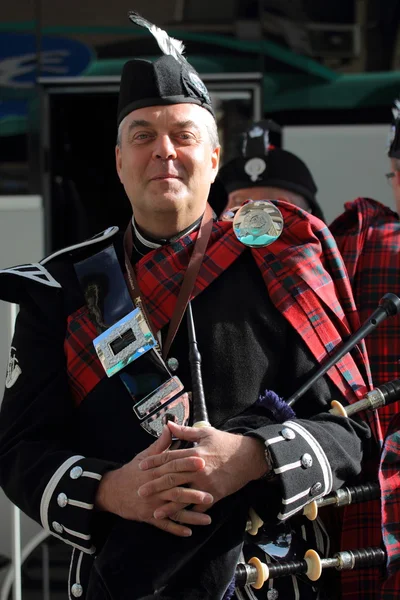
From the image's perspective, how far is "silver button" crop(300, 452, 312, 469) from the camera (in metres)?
2.03

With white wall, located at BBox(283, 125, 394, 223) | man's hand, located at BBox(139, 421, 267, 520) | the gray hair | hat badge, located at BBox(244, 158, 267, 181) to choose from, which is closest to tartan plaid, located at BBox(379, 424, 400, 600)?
man's hand, located at BBox(139, 421, 267, 520)

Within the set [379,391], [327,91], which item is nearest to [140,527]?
[379,391]

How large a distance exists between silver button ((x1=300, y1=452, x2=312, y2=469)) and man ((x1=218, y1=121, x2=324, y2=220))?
188cm

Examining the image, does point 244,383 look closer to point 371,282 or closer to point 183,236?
point 183,236

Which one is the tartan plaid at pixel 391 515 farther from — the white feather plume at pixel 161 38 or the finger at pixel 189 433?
the white feather plume at pixel 161 38

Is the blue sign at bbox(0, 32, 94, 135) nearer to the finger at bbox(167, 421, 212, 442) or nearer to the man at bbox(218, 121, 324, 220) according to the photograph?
the man at bbox(218, 121, 324, 220)

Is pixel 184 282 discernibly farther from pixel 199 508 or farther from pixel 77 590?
pixel 77 590

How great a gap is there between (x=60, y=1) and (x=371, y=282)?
2.62 meters

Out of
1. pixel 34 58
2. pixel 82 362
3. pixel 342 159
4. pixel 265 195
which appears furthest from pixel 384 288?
pixel 34 58

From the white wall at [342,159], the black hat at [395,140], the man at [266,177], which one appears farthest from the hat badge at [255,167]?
the black hat at [395,140]

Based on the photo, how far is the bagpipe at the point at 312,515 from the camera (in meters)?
2.10

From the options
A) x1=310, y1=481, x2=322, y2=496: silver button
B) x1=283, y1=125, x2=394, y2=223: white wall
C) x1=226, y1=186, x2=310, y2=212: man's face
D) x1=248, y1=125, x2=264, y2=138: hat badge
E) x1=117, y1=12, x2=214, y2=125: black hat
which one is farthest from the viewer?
x1=283, y1=125, x2=394, y2=223: white wall

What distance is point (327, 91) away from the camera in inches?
176

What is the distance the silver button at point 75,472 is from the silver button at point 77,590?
0.99ft
